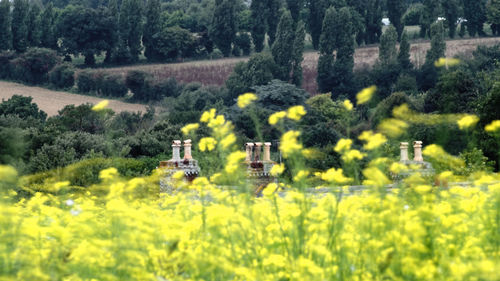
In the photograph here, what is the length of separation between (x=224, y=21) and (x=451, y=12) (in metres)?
16.8

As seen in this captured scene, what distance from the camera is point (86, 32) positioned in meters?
64.2

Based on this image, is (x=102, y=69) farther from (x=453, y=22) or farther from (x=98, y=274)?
(x=98, y=274)

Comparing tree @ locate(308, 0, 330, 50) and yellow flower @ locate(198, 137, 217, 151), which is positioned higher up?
tree @ locate(308, 0, 330, 50)

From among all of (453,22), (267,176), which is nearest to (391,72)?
(453,22)

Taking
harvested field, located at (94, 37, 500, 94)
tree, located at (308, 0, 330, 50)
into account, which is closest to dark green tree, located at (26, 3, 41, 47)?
harvested field, located at (94, 37, 500, 94)

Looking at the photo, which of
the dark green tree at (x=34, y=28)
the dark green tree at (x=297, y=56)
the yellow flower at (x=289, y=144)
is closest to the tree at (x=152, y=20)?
the dark green tree at (x=34, y=28)

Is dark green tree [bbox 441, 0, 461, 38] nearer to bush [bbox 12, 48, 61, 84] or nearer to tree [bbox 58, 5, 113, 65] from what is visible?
tree [bbox 58, 5, 113, 65]

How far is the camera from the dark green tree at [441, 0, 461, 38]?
58562mm

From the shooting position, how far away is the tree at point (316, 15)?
61844mm

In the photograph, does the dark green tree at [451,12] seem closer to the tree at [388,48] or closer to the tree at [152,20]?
the tree at [388,48]

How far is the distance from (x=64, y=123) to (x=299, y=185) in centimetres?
3715

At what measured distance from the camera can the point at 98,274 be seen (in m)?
5.50

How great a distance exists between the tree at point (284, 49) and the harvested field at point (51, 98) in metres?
9.76

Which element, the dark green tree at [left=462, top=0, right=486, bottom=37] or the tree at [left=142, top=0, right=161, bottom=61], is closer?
the dark green tree at [left=462, top=0, right=486, bottom=37]
